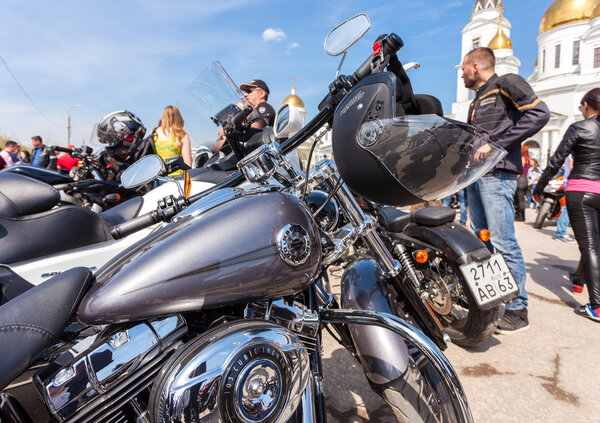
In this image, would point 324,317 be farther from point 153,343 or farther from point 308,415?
point 153,343

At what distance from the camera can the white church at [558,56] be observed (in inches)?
1192

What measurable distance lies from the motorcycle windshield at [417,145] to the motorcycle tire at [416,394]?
59 centimetres

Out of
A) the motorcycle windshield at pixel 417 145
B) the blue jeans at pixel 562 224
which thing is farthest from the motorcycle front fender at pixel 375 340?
the blue jeans at pixel 562 224

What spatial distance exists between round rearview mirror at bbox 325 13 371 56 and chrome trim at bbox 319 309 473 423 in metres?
0.76

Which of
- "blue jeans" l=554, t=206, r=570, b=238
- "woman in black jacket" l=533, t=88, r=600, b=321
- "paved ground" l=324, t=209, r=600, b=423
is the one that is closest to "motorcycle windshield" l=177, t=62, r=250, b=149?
"paved ground" l=324, t=209, r=600, b=423

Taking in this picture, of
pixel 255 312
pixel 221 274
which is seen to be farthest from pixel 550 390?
pixel 221 274

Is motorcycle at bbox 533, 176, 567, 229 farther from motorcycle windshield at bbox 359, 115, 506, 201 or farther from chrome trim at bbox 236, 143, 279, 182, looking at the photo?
chrome trim at bbox 236, 143, 279, 182

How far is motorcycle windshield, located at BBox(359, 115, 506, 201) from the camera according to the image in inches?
30.5

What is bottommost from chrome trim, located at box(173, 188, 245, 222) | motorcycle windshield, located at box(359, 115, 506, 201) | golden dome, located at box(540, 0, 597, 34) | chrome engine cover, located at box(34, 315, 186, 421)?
chrome engine cover, located at box(34, 315, 186, 421)

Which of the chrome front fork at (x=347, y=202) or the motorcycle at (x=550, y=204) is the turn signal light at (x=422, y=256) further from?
the motorcycle at (x=550, y=204)

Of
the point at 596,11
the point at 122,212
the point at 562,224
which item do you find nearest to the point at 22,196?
the point at 122,212

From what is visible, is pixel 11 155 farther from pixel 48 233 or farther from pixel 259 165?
pixel 259 165

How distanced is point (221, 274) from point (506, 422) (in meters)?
1.60

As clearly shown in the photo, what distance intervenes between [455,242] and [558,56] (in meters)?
41.8
